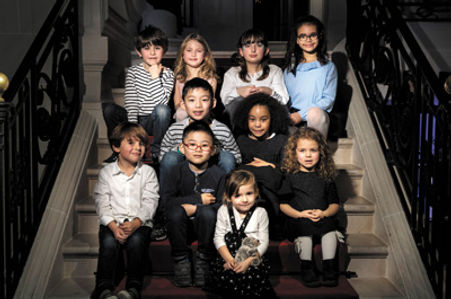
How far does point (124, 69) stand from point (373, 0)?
7.50ft

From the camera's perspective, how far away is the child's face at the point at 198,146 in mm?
3043

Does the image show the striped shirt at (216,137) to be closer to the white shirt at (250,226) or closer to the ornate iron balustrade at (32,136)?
the white shirt at (250,226)

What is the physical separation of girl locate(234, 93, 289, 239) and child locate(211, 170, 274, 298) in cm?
30

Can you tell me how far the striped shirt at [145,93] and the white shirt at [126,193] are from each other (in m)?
0.82

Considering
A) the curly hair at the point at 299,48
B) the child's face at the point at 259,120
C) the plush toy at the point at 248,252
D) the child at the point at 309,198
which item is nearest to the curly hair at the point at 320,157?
the child at the point at 309,198

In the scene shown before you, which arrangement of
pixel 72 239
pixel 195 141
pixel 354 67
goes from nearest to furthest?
pixel 195 141 < pixel 72 239 < pixel 354 67

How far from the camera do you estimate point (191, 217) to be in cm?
311

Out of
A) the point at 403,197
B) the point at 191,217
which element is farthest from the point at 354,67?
the point at 191,217

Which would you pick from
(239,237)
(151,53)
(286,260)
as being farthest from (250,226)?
(151,53)

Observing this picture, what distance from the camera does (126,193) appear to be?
313cm

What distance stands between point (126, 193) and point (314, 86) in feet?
5.88

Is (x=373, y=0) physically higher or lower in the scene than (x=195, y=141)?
higher

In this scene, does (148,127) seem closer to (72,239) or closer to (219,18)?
(72,239)

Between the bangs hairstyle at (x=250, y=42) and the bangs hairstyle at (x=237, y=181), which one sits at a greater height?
the bangs hairstyle at (x=250, y=42)
